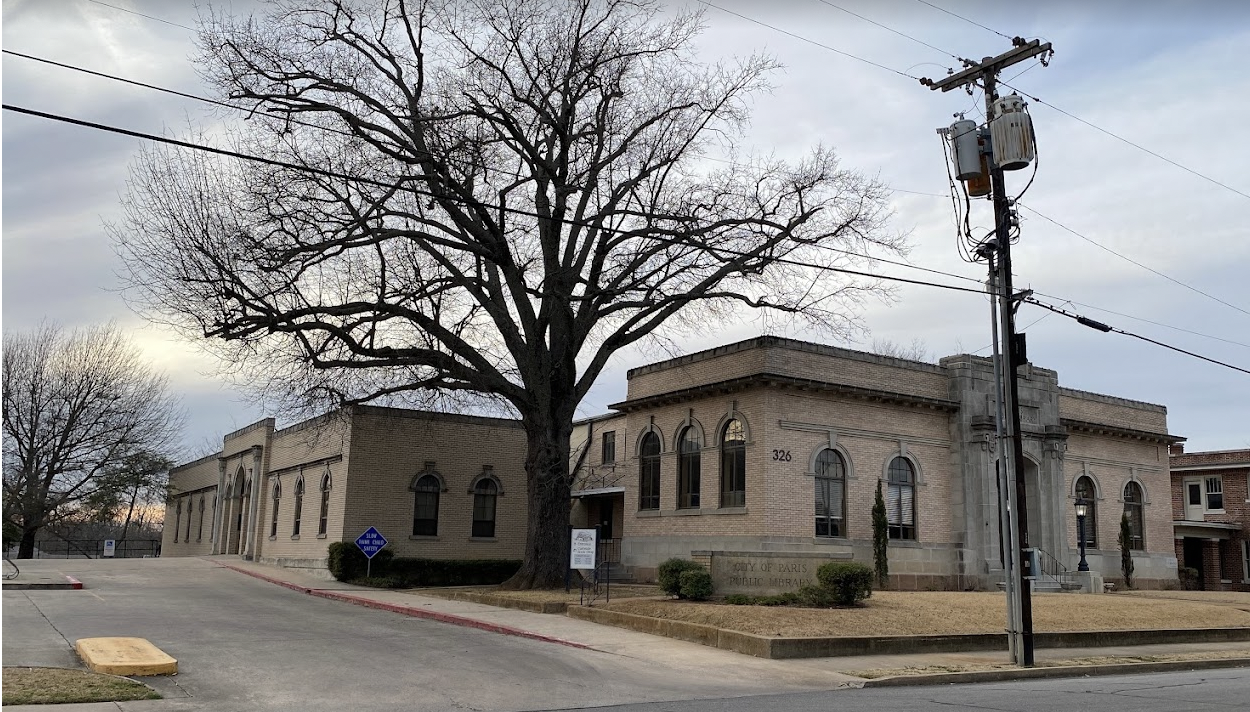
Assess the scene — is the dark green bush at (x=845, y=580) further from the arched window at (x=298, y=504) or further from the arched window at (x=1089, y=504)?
the arched window at (x=298, y=504)

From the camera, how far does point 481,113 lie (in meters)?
23.9

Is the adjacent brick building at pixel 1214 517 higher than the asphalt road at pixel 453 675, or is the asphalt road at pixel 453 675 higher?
Answer: the adjacent brick building at pixel 1214 517

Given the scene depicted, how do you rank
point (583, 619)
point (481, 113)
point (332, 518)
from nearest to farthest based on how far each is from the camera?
1. point (583, 619)
2. point (481, 113)
3. point (332, 518)

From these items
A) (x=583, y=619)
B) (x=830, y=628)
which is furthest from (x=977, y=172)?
(x=583, y=619)

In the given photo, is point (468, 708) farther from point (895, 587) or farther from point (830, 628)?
point (895, 587)

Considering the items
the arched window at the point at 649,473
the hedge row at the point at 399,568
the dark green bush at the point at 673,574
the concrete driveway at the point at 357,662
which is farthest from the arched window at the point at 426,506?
the dark green bush at the point at 673,574

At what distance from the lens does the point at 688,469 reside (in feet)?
101

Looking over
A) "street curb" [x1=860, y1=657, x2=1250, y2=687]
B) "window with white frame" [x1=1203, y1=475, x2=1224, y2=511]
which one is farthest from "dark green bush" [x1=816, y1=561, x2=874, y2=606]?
"window with white frame" [x1=1203, y1=475, x2=1224, y2=511]

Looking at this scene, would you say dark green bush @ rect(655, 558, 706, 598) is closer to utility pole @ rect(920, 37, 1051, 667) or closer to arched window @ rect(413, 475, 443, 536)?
utility pole @ rect(920, 37, 1051, 667)

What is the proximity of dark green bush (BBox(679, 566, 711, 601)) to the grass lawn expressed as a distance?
12303 mm

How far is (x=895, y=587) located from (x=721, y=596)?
31.7 ft

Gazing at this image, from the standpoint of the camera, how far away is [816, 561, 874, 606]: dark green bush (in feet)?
68.1

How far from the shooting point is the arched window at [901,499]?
3044cm

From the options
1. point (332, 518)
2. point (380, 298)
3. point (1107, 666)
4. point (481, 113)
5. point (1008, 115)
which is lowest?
point (1107, 666)
